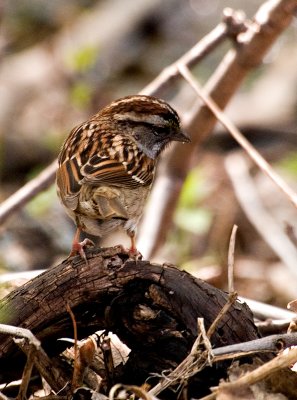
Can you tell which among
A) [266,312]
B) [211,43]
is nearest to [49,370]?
[266,312]

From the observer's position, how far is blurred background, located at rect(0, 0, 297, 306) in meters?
8.73

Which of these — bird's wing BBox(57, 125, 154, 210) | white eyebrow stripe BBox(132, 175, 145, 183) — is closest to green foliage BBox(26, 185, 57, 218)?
bird's wing BBox(57, 125, 154, 210)

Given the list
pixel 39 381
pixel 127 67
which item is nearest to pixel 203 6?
pixel 127 67

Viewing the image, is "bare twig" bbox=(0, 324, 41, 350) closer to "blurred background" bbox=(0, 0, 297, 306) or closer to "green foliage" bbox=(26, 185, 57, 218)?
"blurred background" bbox=(0, 0, 297, 306)

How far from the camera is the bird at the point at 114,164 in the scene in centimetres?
538

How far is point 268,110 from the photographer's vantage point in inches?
443

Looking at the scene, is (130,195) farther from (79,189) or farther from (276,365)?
(276,365)

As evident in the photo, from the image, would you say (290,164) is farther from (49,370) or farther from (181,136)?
(49,370)

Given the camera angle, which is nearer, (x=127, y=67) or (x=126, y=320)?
(x=126, y=320)

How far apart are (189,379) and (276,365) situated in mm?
465

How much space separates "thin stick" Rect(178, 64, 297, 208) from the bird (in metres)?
0.28

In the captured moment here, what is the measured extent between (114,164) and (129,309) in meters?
1.52

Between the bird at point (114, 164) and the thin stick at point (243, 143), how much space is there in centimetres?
28

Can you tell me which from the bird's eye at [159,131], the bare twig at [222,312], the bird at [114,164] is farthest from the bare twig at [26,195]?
the bare twig at [222,312]
